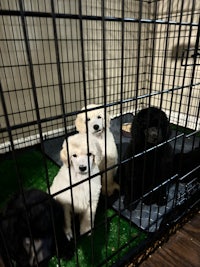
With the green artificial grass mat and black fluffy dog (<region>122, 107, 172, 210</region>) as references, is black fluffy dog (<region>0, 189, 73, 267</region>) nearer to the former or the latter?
the green artificial grass mat

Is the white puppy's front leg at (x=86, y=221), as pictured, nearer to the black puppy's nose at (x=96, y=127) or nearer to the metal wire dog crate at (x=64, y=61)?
the black puppy's nose at (x=96, y=127)

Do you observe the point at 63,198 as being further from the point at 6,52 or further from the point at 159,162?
the point at 6,52

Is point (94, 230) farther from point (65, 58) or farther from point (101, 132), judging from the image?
point (65, 58)

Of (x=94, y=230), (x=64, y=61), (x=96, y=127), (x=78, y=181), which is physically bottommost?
(x=94, y=230)

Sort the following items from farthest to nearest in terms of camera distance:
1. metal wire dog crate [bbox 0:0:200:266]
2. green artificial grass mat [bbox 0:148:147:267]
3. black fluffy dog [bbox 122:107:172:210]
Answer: metal wire dog crate [bbox 0:0:200:266] → black fluffy dog [bbox 122:107:172:210] → green artificial grass mat [bbox 0:148:147:267]

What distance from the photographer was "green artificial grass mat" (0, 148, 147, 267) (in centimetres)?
108

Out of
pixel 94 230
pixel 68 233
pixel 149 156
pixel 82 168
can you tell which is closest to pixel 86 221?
pixel 68 233

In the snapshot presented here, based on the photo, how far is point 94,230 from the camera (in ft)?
3.60

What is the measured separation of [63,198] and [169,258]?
0.70 metres

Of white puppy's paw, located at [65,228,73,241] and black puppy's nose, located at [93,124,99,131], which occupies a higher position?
black puppy's nose, located at [93,124,99,131]

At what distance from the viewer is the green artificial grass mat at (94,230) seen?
42.7 inches

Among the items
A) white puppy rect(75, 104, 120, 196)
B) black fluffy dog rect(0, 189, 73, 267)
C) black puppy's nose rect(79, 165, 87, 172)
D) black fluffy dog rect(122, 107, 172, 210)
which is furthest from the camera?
white puppy rect(75, 104, 120, 196)

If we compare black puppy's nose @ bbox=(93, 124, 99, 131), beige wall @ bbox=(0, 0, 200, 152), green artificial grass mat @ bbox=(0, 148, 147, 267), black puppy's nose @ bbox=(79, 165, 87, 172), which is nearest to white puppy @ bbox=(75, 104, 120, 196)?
black puppy's nose @ bbox=(93, 124, 99, 131)

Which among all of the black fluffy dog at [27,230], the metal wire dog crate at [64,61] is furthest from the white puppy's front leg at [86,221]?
the metal wire dog crate at [64,61]
